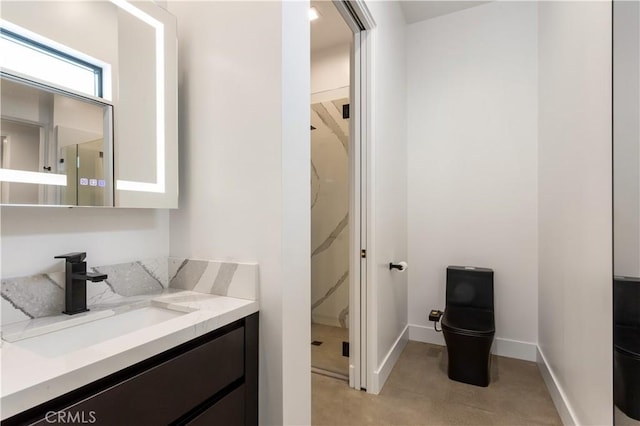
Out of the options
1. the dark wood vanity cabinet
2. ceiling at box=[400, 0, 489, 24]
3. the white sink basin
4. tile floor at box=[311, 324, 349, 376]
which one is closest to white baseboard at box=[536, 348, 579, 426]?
tile floor at box=[311, 324, 349, 376]

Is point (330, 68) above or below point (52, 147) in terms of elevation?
above

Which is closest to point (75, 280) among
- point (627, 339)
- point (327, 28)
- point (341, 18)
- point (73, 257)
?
point (73, 257)

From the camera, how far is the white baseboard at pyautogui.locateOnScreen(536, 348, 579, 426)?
1.61 m

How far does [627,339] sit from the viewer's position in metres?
1.16

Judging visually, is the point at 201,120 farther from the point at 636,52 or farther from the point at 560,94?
the point at 560,94

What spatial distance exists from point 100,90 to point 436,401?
2.30m

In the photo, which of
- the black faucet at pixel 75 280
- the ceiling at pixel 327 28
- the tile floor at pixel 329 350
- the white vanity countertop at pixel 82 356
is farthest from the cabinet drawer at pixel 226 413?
the ceiling at pixel 327 28

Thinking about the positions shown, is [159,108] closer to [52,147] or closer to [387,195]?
[52,147]

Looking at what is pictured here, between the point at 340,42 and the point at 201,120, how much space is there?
217 cm

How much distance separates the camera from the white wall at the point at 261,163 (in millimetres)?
1098

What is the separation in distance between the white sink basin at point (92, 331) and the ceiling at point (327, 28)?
88.1 inches

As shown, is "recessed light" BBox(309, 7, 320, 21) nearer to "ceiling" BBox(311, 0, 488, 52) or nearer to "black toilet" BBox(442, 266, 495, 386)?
"ceiling" BBox(311, 0, 488, 52)

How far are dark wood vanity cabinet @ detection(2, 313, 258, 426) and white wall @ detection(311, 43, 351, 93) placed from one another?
8.23 feet

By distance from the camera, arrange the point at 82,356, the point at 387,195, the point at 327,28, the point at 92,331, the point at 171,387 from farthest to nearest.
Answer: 1. the point at 327,28
2. the point at 387,195
3. the point at 92,331
4. the point at 171,387
5. the point at 82,356
